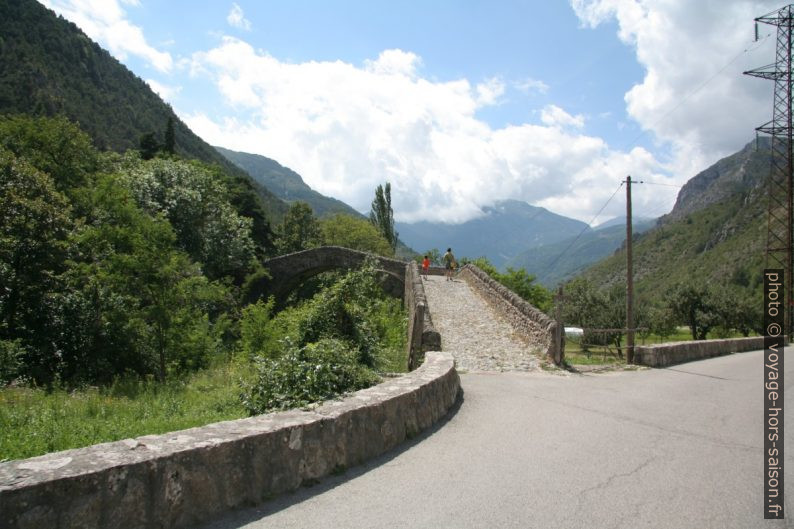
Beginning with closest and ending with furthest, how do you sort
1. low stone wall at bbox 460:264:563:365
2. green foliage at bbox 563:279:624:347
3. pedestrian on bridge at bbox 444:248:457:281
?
low stone wall at bbox 460:264:563:365 < pedestrian on bridge at bbox 444:248:457:281 < green foliage at bbox 563:279:624:347

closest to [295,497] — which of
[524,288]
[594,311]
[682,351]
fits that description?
[682,351]

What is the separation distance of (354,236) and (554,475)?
49.5 meters

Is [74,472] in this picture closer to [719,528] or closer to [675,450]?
[719,528]

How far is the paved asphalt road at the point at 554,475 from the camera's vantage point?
3.97 metres

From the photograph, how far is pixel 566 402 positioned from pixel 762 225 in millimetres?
93194

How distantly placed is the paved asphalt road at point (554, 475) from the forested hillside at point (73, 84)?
65.4 meters

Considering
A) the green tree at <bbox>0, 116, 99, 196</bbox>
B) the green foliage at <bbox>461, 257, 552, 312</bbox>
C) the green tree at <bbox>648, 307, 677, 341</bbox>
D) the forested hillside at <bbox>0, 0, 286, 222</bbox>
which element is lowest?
the green tree at <bbox>648, 307, 677, 341</bbox>

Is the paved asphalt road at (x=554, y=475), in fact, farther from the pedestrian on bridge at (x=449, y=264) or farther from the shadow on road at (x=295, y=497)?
the pedestrian on bridge at (x=449, y=264)

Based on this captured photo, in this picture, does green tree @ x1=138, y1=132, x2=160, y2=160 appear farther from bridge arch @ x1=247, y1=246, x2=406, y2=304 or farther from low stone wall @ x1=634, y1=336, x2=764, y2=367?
low stone wall @ x1=634, y1=336, x2=764, y2=367

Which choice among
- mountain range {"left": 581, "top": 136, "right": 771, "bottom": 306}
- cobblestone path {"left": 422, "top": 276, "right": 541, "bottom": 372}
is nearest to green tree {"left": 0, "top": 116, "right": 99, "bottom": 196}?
cobblestone path {"left": 422, "top": 276, "right": 541, "bottom": 372}

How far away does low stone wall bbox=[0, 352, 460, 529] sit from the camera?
2846 millimetres

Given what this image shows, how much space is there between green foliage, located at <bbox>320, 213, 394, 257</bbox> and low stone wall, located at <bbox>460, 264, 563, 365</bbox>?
2893 cm

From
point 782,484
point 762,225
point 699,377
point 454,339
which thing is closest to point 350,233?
point 454,339

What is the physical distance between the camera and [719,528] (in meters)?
4.08
